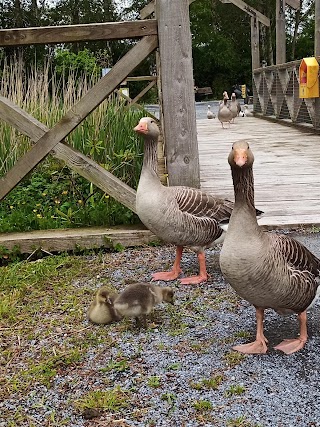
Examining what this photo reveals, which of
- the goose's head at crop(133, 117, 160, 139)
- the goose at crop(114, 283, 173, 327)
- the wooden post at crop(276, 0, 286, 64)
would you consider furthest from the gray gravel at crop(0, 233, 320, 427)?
the wooden post at crop(276, 0, 286, 64)

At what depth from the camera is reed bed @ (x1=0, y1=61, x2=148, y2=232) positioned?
17.2 ft

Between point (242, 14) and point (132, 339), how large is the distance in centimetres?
4385

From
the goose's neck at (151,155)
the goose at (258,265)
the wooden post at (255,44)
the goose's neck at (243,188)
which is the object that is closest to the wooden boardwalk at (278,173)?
the goose's neck at (151,155)

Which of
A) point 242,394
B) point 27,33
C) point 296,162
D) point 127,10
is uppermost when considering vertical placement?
point 127,10

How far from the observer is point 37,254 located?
4871 mm

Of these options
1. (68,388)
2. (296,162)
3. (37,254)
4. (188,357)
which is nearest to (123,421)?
(68,388)

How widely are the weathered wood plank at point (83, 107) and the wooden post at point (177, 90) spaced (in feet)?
0.51

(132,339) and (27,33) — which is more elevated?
(27,33)

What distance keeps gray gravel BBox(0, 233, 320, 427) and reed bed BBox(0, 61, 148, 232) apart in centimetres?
187

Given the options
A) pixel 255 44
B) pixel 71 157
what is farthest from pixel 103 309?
pixel 255 44

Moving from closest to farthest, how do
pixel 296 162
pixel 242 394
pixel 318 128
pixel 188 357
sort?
pixel 242 394 < pixel 188 357 < pixel 296 162 < pixel 318 128

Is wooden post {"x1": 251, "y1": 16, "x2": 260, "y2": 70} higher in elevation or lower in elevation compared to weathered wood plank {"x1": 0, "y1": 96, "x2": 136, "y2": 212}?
higher

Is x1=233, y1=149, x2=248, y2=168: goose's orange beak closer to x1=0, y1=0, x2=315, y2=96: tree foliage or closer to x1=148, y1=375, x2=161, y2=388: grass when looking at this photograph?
x1=148, y1=375, x2=161, y2=388: grass

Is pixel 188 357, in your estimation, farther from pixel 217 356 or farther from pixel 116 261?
pixel 116 261
